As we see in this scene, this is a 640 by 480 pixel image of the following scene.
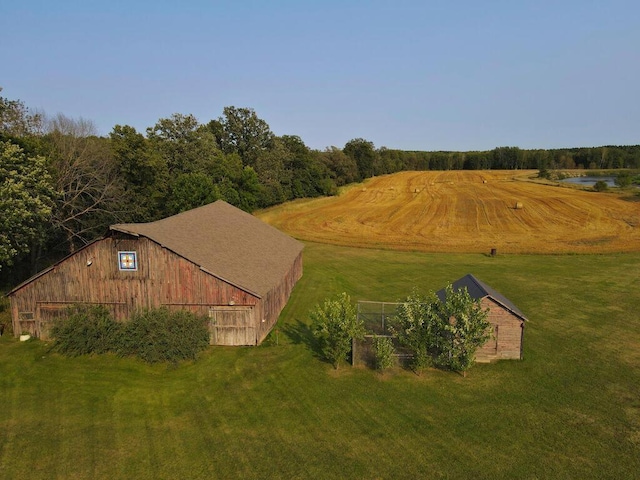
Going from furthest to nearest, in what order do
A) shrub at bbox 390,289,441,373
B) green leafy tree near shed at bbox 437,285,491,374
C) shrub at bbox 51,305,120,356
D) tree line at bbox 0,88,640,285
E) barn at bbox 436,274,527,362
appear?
tree line at bbox 0,88,640,285 < shrub at bbox 51,305,120,356 < barn at bbox 436,274,527,362 < shrub at bbox 390,289,441,373 < green leafy tree near shed at bbox 437,285,491,374

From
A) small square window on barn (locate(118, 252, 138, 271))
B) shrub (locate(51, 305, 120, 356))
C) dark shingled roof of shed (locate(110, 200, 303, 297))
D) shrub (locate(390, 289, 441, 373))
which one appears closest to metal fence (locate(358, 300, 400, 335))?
shrub (locate(390, 289, 441, 373))

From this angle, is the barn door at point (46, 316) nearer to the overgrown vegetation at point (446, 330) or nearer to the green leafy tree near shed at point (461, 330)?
the overgrown vegetation at point (446, 330)

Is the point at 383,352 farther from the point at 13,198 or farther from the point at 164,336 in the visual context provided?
the point at 13,198

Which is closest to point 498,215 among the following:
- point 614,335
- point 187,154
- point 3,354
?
point 614,335

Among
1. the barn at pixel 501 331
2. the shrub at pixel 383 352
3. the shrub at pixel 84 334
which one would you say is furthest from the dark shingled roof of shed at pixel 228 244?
the barn at pixel 501 331

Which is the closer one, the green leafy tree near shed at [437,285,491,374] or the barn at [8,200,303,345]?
the green leafy tree near shed at [437,285,491,374]

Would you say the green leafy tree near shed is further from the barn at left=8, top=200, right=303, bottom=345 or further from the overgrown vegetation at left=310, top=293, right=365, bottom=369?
the barn at left=8, top=200, right=303, bottom=345
